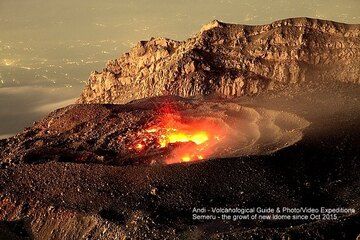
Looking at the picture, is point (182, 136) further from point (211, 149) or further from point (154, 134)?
point (211, 149)

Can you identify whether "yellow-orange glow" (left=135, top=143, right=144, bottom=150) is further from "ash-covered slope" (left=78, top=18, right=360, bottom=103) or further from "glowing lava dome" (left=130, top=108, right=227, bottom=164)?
"ash-covered slope" (left=78, top=18, right=360, bottom=103)

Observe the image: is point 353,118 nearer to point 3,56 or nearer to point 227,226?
point 227,226

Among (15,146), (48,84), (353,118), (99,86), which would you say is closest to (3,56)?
(48,84)

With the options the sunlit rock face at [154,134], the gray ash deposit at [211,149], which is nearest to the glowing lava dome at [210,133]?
the sunlit rock face at [154,134]

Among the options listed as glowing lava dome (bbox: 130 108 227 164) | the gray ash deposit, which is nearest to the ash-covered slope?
the gray ash deposit

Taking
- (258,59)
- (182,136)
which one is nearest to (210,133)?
(182,136)

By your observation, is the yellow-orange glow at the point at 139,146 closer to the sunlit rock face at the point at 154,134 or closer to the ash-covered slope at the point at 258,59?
the sunlit rock face at the point at 154,134
